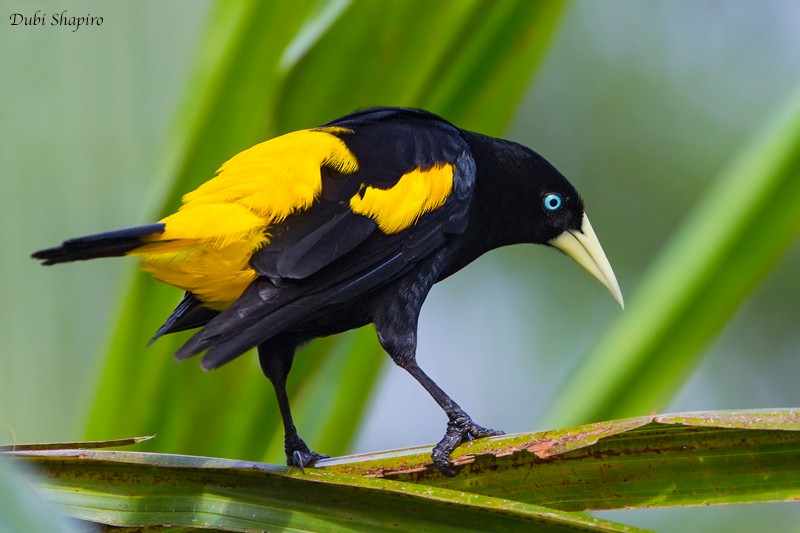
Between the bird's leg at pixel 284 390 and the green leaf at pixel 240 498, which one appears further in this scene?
the bird's leg at pixel 284 390

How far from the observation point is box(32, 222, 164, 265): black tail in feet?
4.39

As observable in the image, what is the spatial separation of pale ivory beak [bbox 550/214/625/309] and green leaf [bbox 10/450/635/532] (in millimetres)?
1494

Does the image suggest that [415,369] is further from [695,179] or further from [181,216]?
[695,179]

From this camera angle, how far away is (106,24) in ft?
8.38

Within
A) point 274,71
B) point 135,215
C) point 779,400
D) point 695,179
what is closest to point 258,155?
point 274,71

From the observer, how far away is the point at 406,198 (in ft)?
6.55

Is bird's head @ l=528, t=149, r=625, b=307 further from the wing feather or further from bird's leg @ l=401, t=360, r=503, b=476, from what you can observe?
bird's leg @ l=401, t=360, r=503, b=476

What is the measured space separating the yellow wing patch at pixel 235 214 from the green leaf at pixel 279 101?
52 mm

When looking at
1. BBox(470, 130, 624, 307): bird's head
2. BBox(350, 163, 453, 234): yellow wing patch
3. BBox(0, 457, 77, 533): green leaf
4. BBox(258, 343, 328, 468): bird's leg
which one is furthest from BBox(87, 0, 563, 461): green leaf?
BBox(0, 457, 77, 533): green leaf

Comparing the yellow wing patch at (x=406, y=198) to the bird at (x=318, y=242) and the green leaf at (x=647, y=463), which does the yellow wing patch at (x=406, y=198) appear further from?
the green leaf at (x=647, y=463)

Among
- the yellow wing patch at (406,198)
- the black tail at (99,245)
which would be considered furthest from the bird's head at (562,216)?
the black tail at (99,245)

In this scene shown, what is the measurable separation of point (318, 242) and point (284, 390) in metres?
0.41

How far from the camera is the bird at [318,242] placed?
5.41 feet

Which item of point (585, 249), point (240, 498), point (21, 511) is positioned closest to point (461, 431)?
point (240, 498)
